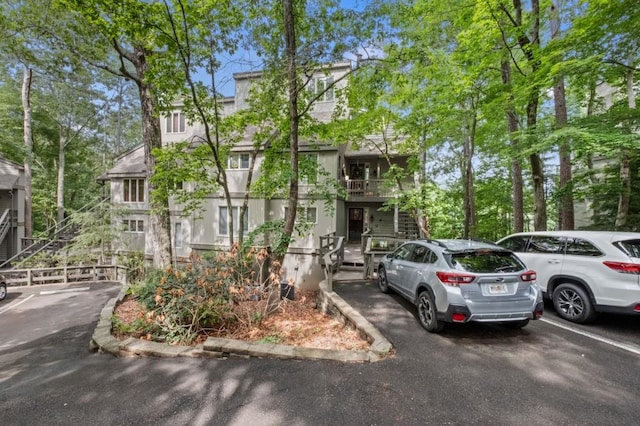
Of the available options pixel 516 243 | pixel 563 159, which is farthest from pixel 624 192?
pixel 516 243

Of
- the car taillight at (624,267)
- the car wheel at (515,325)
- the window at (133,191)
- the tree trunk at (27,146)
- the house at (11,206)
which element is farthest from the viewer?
the window at (133,191)

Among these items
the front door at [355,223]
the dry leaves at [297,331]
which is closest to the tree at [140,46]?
the dry leaves at [297,331]

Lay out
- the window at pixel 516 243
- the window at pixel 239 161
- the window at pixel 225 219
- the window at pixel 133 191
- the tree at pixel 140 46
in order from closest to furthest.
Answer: the tree at pixel 140 46
the window at pixel 516 243
the window at pixel 239 161
the window at pixel 225 219
the window at pixel 133 191

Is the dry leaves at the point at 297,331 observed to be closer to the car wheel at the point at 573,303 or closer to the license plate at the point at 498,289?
the license plate at the point at 498,289

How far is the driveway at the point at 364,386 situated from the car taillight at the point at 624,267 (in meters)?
1.29

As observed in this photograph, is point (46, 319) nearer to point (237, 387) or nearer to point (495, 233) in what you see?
point (237, 387)

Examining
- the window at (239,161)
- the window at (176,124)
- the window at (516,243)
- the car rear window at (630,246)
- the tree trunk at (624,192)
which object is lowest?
the window at (516,243)

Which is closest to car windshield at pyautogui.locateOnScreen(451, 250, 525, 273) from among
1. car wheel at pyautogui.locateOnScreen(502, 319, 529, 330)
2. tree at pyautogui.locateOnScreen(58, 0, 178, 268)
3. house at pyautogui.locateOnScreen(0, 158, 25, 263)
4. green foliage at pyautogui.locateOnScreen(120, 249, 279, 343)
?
car wheel at pyautogui.locateOnScreen(502, 319, 529, 330)

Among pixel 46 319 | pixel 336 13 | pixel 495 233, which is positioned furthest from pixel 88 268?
pixel 495 233

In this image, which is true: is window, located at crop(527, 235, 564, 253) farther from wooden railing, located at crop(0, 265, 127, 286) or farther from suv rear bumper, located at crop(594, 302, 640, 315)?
wooden railing, located at crop(0, 265, 127, 286)

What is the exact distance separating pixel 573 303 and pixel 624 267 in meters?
1.18

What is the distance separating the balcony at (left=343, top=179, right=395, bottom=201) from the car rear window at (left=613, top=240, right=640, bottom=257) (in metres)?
10.8

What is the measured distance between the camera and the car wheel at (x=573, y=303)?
5.07m

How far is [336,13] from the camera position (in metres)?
7.83
